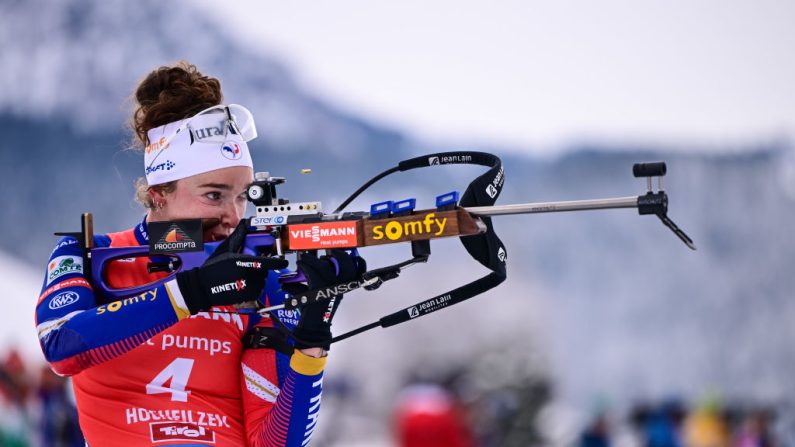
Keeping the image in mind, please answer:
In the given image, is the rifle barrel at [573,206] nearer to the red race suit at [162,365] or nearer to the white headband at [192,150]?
the red race suit at [162,365]

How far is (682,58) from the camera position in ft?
22.2

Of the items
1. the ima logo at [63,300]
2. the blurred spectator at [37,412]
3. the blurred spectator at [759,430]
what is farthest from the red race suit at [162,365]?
the blurred spectator at [759,430]

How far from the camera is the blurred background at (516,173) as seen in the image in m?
6.84

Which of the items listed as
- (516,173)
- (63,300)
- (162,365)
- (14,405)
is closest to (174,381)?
(162,365)

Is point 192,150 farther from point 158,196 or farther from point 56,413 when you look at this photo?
point 56,413

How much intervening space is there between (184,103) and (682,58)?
5221mm

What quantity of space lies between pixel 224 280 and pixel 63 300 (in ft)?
1.09

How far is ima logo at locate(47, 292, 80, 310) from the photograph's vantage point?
1920 mm

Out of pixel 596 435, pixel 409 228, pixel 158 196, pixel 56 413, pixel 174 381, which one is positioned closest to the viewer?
pixel 409 228

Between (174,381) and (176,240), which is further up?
(176,240)

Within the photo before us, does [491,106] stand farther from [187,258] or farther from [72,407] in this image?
[187,258]

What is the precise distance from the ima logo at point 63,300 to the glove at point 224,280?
228 millimetres

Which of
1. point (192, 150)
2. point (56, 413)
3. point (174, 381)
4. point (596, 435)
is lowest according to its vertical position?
point (596, 435)

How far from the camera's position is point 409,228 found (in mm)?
1778
